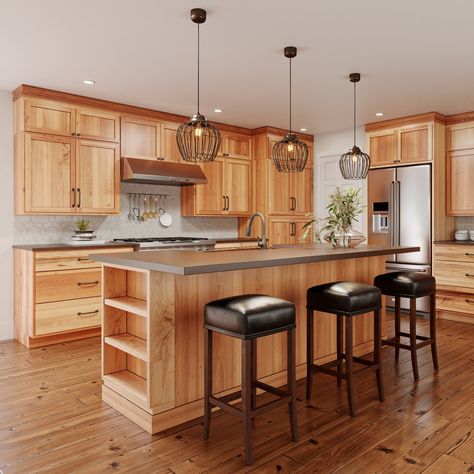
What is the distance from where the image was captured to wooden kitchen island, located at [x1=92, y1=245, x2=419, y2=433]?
2.47 m

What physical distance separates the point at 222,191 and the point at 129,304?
11.9ft

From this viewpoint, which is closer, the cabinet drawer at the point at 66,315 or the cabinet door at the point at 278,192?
the cabinet drawer at the point at 66,315

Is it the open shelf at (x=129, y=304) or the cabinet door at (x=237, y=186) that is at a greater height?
the cabinet door at (x=237, y=186)

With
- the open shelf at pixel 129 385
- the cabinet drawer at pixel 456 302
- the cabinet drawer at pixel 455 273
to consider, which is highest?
the cabinet drawer at pixel 455 273

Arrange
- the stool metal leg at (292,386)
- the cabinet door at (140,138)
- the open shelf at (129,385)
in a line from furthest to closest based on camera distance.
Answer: the cabinet door at (140,138) < the open shelf at (129,385) < the stool metal leg at (292,386)

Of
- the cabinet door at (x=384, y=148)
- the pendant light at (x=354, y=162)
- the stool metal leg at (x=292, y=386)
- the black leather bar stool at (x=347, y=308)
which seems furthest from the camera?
the cabinet door at (x=384, y=148)

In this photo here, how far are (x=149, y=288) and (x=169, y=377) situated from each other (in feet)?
1.77

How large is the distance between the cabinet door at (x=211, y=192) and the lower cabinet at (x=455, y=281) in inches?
112

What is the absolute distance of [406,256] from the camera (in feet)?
18.7

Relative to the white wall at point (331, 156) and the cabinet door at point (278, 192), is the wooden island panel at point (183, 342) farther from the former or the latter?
the white wall at point (331, 156)

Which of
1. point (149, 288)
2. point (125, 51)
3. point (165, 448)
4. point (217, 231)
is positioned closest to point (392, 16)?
point (125, 51)

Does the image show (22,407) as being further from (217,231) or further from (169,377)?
(217,231)

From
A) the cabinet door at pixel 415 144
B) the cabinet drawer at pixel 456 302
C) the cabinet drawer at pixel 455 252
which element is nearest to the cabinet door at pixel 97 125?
the cabinet door at pixel 415 144

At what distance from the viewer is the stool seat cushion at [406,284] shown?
3.35 metres
